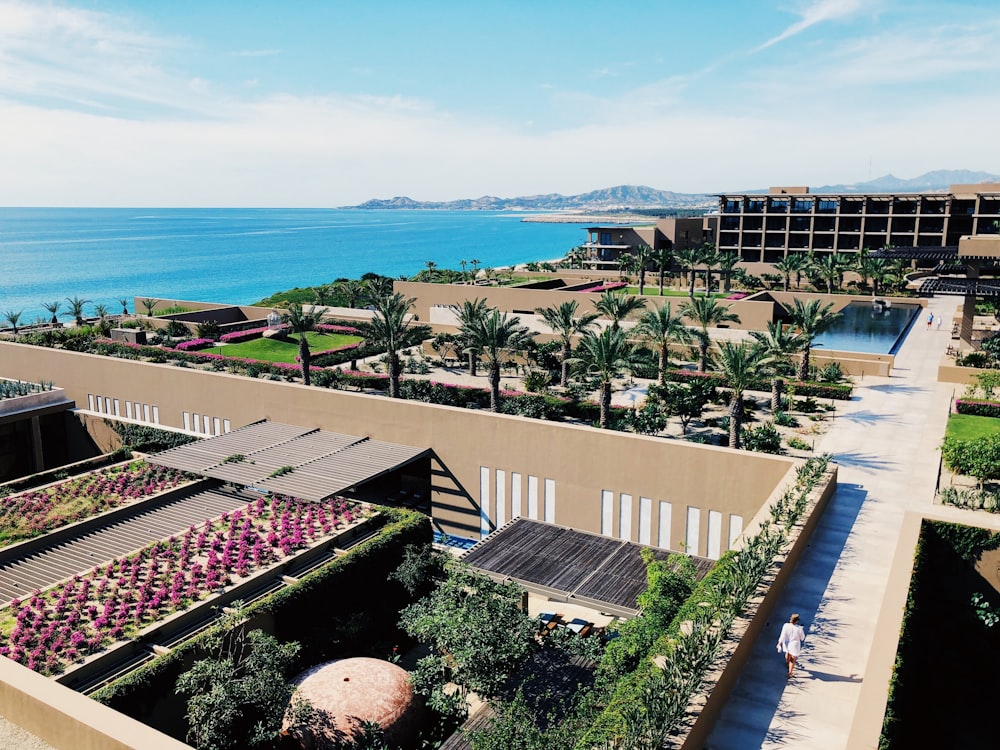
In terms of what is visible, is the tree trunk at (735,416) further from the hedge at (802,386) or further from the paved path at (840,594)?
the hedge at (802,386)

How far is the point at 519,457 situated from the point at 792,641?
12.9m

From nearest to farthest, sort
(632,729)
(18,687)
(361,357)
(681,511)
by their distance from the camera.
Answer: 1. (632,729)
2. (18,687)
3. (681,511)
4. (361,357)

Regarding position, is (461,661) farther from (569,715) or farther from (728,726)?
(728,726)

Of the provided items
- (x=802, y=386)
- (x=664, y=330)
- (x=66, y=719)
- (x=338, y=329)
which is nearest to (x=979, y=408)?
(x=802, y=386)

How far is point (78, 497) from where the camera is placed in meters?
23.4

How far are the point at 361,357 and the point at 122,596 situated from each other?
31.8 m

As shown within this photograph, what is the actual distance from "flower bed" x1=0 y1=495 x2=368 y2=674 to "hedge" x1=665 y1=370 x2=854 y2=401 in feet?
66.9

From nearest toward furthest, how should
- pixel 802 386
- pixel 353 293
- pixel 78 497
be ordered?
1. pixel 78 497
2. pixel 802 386
3. pixel 353 293

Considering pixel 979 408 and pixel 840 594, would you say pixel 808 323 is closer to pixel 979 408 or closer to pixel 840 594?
pixel 979 408

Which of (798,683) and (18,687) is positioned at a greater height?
(18,687)

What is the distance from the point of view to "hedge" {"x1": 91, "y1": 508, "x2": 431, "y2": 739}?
14.3 metres

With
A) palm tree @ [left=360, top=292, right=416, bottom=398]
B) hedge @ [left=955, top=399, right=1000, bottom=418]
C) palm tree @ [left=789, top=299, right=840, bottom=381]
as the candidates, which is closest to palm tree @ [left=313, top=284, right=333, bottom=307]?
palm tree @ [left=360, top=292, right=416, bottom=398]

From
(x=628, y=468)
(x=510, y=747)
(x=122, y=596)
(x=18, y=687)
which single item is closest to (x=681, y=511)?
(x=628, y=468)

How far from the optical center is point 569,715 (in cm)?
1278
